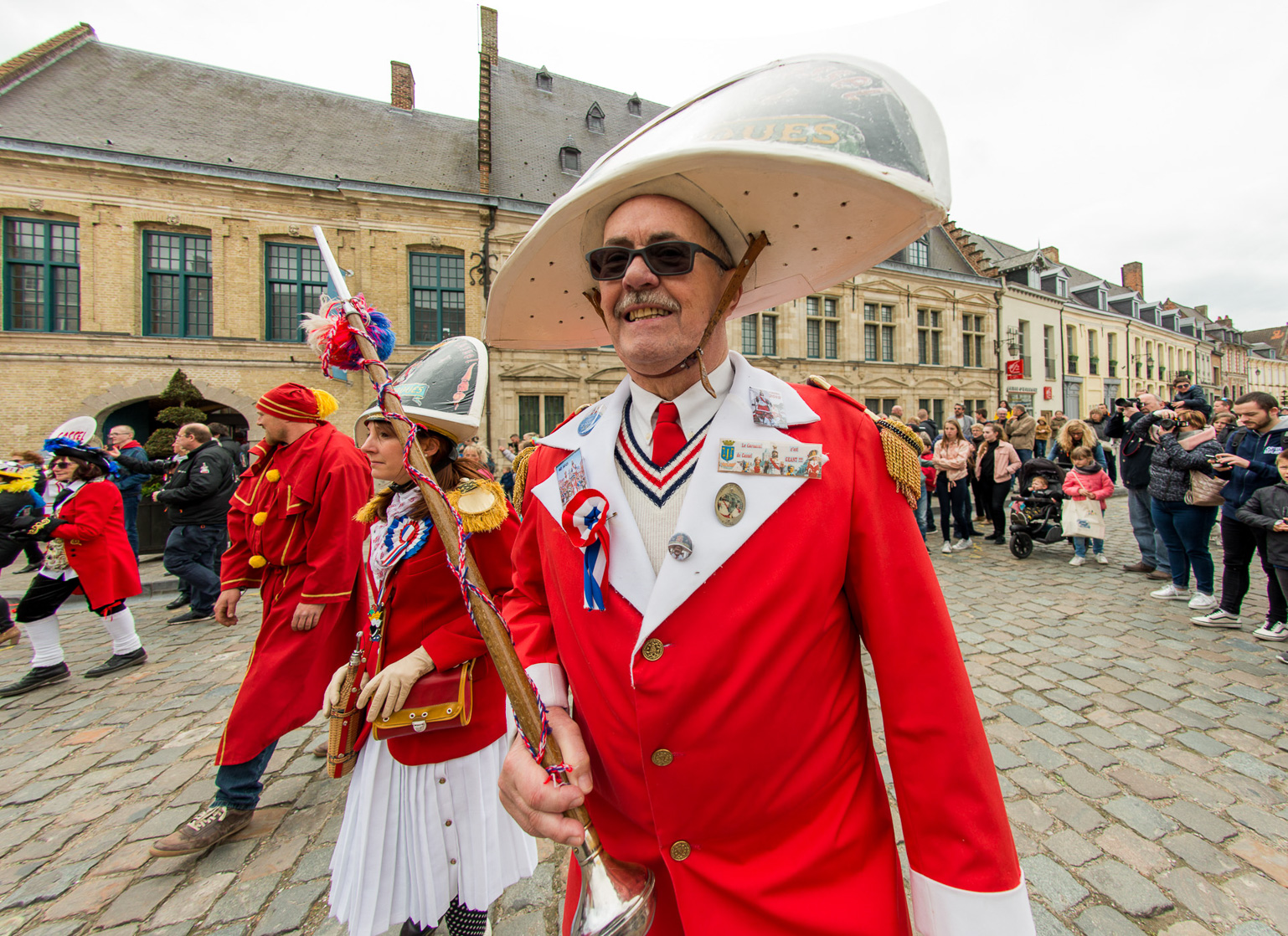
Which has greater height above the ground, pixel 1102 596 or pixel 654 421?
pixel 654 421

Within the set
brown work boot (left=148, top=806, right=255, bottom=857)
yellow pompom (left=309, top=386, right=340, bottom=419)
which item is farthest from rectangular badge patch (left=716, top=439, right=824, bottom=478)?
brown work boot (left=148, top=806, right=255, bottom=857)

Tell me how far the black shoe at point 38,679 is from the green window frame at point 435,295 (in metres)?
13.3

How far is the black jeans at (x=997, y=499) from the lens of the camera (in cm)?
871

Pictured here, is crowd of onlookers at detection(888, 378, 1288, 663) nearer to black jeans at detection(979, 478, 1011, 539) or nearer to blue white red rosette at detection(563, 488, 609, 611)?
black jeans at detection(979, 478, 1011, 539)

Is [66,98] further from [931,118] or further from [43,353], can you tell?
[931,118]

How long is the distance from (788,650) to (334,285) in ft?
4.80

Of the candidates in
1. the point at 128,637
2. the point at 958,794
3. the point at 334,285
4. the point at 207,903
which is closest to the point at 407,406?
the point at 334,285

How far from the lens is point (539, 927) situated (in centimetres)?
217

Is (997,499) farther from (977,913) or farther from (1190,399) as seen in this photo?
(977,913)

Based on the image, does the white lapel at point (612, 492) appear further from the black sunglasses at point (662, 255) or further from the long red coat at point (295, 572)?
the long red coat at point (295, 572)

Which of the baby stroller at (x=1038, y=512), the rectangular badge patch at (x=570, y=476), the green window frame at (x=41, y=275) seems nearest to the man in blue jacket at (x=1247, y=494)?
the baby stroller at (x=1038, y=512)

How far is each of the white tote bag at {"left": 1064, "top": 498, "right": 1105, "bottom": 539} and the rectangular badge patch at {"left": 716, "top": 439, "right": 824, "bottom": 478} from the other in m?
8.30

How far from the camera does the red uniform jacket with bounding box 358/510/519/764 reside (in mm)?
1986

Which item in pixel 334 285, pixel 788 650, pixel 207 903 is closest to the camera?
pixel 788 650
